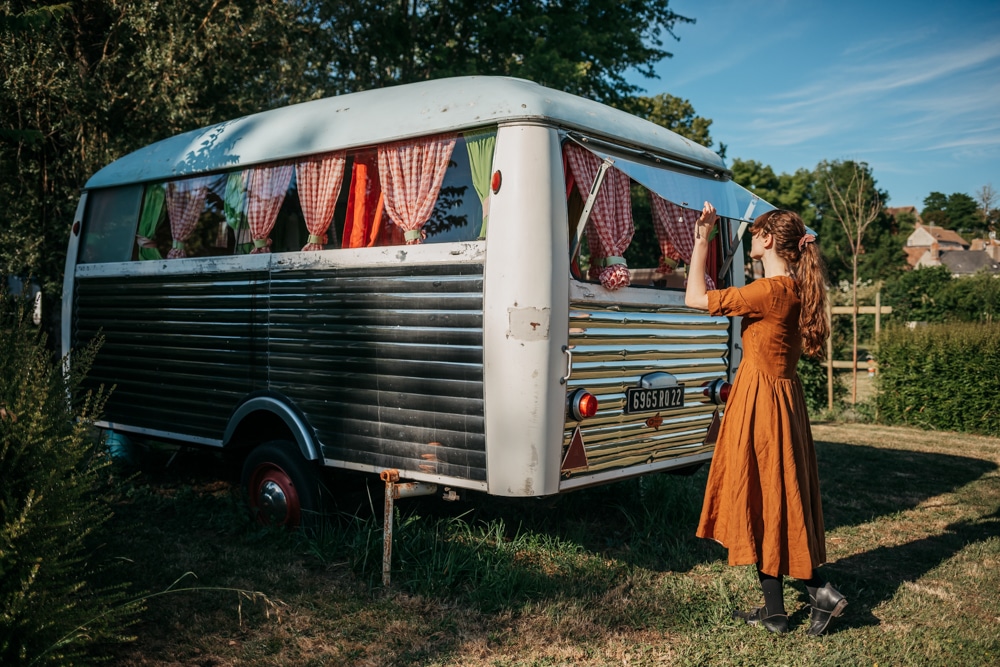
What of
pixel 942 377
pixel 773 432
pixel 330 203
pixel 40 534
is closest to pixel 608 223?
pixel 773 432

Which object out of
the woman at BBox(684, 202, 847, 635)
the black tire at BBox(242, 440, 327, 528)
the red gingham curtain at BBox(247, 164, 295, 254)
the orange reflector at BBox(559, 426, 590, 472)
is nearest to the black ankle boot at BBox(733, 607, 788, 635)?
the woman at BBox(684, 202, 847, 635)

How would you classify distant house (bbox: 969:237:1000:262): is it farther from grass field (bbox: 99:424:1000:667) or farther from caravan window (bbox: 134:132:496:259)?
caravan window (bbox: 134:132:496:259)

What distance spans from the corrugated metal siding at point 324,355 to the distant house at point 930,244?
249 feet

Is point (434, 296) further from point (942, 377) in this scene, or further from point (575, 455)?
point (942, 377)

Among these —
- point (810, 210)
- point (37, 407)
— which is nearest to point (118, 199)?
point (37, 407)

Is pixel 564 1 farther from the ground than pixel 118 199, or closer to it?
farther from the ground

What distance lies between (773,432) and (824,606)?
36.6 inches

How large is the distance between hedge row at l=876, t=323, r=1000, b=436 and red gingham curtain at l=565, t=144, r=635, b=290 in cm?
867

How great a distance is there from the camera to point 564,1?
1980cm

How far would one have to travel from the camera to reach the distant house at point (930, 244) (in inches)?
2957

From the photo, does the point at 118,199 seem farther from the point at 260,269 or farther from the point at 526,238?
the point at 526,238

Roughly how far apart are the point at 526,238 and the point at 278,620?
2.31 m

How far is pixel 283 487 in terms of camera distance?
5637 millimetres

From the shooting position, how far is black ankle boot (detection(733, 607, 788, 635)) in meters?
4.27
